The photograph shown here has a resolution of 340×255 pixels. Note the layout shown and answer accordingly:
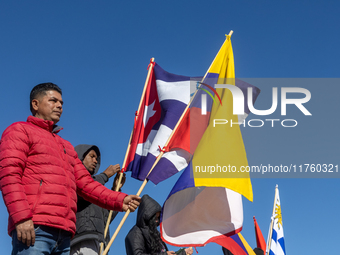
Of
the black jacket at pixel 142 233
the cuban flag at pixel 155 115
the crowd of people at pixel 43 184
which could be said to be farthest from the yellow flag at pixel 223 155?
the crowd of people at pixel 43 184

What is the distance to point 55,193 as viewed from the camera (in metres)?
3.45

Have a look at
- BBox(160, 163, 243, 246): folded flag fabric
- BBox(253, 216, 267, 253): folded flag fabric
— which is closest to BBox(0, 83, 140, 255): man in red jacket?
BBox(160, 163, 243, 246): folded flag fabric

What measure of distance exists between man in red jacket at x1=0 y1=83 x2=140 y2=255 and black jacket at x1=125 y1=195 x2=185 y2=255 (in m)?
2.39

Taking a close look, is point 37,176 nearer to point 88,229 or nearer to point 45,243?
point 45,243

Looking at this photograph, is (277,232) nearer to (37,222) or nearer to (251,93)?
(251,93)

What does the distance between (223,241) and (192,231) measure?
0.95m

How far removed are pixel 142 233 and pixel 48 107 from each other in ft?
10.0

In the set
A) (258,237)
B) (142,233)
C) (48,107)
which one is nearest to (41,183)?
(48,107)

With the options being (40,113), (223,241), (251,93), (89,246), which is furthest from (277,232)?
(40,113)

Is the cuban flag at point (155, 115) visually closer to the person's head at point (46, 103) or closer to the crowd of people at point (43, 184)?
the crowd of people at point (43, 184)

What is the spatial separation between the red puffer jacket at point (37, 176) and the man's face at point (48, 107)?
0.09 meters

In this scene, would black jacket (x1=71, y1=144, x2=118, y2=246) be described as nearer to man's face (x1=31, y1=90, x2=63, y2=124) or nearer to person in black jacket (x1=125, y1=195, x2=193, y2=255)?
person in black jacket (x1=125, y1=195, x2=193, y2=255)

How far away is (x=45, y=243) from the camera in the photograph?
3344 mm

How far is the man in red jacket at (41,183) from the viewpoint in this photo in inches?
128
